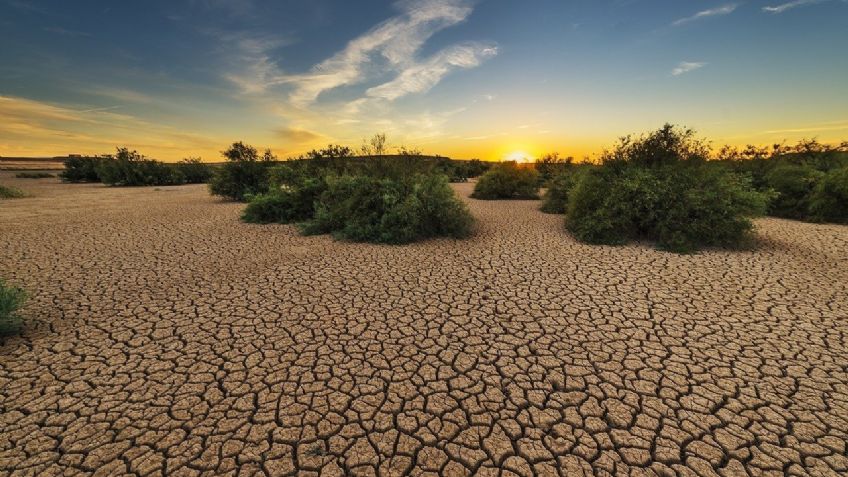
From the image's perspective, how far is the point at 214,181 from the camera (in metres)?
16.7

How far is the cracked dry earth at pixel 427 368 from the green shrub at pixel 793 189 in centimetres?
713

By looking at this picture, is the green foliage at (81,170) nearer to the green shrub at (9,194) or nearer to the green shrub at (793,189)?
the green shrub at (9,194)

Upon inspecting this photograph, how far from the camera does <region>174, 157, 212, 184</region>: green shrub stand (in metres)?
29.2

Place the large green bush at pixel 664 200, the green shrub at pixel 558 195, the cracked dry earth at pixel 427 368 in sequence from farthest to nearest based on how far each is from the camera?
the green shrub at pixel 558 195 < the large green bush at pixel 664 200 < the cracked dry earth at pixel 427 368

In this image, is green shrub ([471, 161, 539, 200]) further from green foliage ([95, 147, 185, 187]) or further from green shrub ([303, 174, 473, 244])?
green foliage ([95, 147, 185, 187])

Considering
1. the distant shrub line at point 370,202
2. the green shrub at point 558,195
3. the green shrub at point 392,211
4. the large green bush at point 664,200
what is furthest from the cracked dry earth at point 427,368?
the green shrub at point 558,195

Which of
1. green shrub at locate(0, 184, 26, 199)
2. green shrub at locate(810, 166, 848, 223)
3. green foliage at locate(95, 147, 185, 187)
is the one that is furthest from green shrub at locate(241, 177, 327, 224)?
green foliage at locate(95, 147, 185, 187)

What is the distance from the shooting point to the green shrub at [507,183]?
59.7 ft

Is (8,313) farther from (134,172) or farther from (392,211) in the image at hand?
(134,172)

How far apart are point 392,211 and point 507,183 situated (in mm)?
10754

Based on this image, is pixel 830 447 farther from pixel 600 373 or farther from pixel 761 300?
pixel 761 300

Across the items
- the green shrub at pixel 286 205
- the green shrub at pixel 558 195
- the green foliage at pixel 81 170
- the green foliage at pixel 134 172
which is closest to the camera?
the green shrub at pixel 286 205

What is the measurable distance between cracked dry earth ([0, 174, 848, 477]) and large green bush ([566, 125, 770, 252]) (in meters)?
1.26

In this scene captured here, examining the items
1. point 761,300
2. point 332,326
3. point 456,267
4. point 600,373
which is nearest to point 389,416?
point 332,326
